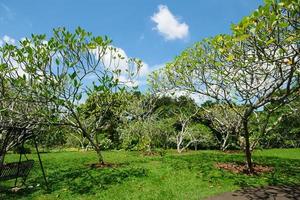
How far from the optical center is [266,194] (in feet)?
39.2

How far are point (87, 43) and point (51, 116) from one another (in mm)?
3557

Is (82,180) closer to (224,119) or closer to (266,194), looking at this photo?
(266,194)

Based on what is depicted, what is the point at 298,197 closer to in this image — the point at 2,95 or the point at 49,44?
the point at 49,44

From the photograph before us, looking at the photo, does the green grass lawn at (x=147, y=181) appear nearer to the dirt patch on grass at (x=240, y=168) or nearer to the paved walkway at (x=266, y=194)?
the dirt patch on grass at (x=240, y=168)

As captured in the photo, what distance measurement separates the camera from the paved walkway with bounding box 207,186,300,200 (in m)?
11.6

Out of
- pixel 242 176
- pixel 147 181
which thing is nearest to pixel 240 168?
pixel 242 176

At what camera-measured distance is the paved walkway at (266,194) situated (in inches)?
456

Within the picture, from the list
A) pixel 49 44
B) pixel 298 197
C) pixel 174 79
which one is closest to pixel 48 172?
pixel 49 44

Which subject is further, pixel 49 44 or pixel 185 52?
pixel 185 52

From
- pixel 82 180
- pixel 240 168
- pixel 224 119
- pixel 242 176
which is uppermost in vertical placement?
pixel 224 119

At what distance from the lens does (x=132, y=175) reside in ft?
48.5

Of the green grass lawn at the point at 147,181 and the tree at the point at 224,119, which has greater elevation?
the tree at the point at 224,119

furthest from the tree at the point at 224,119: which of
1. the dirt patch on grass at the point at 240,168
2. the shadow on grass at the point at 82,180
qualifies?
the shadow on grass at the point at 82,180

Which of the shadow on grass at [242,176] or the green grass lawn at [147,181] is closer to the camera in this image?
the green grass lawn at [147,181]
